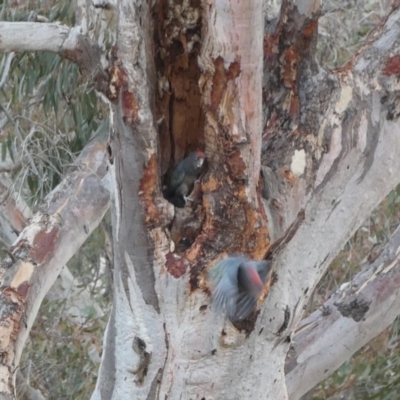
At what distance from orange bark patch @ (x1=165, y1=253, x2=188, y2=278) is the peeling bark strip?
0.53 metres

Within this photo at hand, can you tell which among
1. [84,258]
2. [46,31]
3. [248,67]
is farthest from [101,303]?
[248,67]

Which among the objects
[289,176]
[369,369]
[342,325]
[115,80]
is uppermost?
[115,80]

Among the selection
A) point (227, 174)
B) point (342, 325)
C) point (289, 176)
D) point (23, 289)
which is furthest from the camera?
point (342, 325)

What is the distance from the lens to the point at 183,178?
1.84 metres

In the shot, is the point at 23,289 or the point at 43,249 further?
the point at 43,249

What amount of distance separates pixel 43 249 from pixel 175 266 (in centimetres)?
73

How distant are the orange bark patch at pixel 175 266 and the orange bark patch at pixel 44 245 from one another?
673 millimetres

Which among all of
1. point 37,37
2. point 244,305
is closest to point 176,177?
point 244,305

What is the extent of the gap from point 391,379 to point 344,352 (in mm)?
1632

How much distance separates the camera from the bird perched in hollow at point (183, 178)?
1.82 meters

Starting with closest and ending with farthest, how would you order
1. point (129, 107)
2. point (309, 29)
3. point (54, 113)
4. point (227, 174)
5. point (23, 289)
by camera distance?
1. point (129, 107)
2. point (227, 174)
3. point (309, 29)
4. point (23, 289)
5. point (54, 113)

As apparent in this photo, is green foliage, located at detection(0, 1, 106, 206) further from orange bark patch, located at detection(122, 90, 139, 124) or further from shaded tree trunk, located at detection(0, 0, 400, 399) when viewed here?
orange bark patch, located at detection(122, 90, 139, 124)

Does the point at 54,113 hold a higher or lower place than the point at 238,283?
higher

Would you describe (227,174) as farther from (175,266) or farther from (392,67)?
(392,67)
